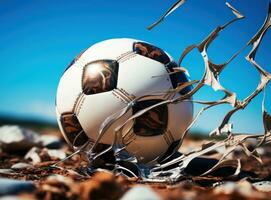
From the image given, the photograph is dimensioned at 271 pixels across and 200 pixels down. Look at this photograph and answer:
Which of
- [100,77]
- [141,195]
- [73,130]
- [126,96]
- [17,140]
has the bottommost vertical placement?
[17,140]

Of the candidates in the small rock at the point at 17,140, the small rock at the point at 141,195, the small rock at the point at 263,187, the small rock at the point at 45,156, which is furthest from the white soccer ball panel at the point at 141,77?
the small rock at the point at 17,140

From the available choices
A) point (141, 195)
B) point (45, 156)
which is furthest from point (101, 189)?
point (45, 156)

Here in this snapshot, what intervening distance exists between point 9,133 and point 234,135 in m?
5.67

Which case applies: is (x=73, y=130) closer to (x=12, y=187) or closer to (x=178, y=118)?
(x=178, y=118)

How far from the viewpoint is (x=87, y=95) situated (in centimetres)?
417

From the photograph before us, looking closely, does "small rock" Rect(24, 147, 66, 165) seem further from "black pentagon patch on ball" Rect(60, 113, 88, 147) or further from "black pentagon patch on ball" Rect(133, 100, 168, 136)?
"black pentagon patch on ball" Rect(133, 100, 168, 136)

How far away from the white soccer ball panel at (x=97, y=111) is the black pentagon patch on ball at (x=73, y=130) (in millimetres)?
72

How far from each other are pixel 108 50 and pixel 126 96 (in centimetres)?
62

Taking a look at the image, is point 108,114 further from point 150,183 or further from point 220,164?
point 220,164

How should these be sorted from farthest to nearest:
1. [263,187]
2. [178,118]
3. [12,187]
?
[178,118] < [263,187] < [12,187]

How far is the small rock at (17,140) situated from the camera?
309 inches

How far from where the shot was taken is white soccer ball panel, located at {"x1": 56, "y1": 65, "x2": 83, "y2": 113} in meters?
4.30

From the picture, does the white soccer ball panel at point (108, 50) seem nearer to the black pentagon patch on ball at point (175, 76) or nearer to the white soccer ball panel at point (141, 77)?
the white soccer ball panel at point (141, 77)

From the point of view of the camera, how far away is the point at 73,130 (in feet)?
14.3
